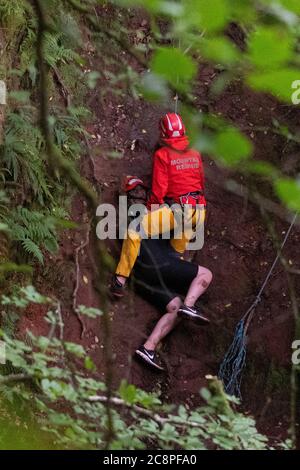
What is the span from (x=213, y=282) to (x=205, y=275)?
0.44m

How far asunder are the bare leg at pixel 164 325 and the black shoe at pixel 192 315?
9 cm

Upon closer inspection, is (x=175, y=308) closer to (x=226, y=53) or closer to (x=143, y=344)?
(x=143, y=344)

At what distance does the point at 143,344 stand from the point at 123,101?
142 inches

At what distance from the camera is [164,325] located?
24.5 feet

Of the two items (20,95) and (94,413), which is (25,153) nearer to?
(20,95)

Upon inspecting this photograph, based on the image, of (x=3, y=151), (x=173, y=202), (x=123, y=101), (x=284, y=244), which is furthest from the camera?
(x=123, y=101)

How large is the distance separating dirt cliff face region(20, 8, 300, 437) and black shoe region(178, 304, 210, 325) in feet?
0.55

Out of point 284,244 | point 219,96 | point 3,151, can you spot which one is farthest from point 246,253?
point 3,151

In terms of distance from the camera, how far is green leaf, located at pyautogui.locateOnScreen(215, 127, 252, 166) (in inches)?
57.3

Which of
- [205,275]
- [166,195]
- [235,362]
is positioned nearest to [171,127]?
[166,195]

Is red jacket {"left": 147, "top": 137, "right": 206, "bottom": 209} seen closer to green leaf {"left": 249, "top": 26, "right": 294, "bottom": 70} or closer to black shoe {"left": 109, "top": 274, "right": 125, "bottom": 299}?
black shoe {"left": 109, "top": 274, "right": 125, "bottom": 299}

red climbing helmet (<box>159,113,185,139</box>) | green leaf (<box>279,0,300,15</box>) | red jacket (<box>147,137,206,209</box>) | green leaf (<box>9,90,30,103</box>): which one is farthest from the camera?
red jacket (<box>147,137,206,209</box>)

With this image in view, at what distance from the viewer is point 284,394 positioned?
7.40 metres

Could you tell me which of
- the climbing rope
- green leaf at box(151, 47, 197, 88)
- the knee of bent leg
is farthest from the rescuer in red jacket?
green leaf at box(151, 47, 197, 88)
